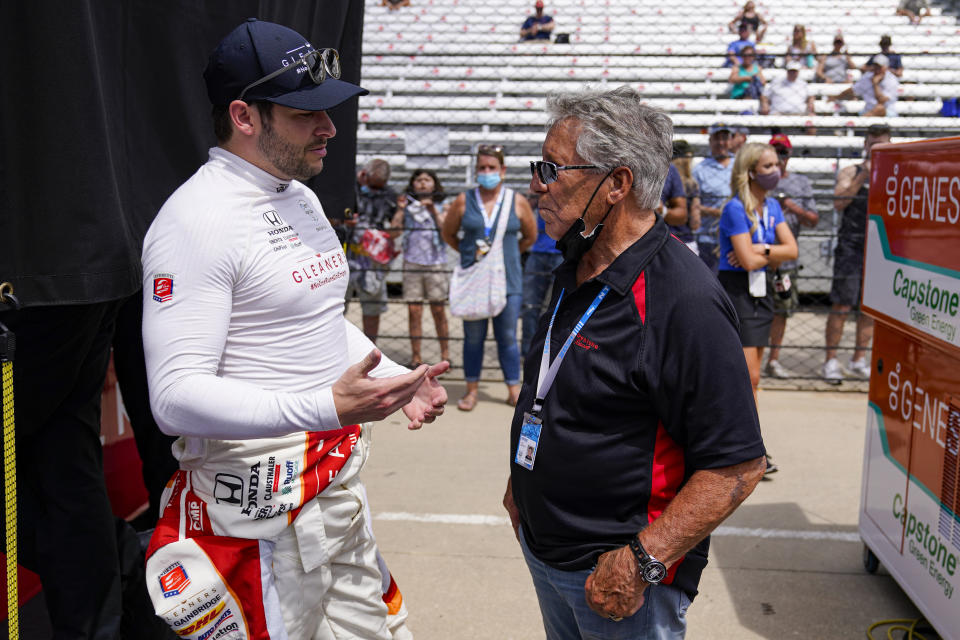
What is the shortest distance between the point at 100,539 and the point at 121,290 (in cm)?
87

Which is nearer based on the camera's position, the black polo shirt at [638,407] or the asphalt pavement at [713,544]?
the black polo shirt at [638,407]

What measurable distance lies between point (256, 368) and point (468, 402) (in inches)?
176

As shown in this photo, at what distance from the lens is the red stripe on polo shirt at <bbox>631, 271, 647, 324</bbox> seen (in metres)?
1.84

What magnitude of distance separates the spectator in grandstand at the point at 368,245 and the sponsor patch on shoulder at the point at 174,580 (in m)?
5.13

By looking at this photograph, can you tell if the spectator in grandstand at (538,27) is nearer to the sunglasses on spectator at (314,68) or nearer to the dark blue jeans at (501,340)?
the dark blue jeans at (501,340)

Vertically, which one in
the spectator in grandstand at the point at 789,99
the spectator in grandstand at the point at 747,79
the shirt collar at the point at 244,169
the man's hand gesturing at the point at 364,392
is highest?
the spectator in grandstand at the point at 747,79

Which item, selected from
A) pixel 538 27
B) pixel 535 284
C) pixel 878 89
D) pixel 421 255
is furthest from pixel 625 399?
pixel 538 27

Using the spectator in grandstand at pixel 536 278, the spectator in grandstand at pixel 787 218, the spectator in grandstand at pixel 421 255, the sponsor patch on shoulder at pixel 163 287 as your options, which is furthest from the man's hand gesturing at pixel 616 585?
the spectator in grandstand at pixel 421 255

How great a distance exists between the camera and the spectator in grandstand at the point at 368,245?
7441 mm

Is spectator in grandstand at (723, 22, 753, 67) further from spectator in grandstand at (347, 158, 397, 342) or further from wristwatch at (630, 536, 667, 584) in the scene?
wristwatch at (630, 536, 667, 584)

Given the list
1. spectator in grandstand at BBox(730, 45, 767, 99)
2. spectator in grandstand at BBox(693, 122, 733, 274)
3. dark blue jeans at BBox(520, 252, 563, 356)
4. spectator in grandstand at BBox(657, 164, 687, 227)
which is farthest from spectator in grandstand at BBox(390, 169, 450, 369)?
spectator in grandstand at BBox(730, 45, 767, 99)

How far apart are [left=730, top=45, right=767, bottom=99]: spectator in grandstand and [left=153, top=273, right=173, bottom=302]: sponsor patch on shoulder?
524 inches

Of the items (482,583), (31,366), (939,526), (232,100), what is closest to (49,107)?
(232,100)

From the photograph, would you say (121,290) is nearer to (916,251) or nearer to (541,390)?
(541,390)
